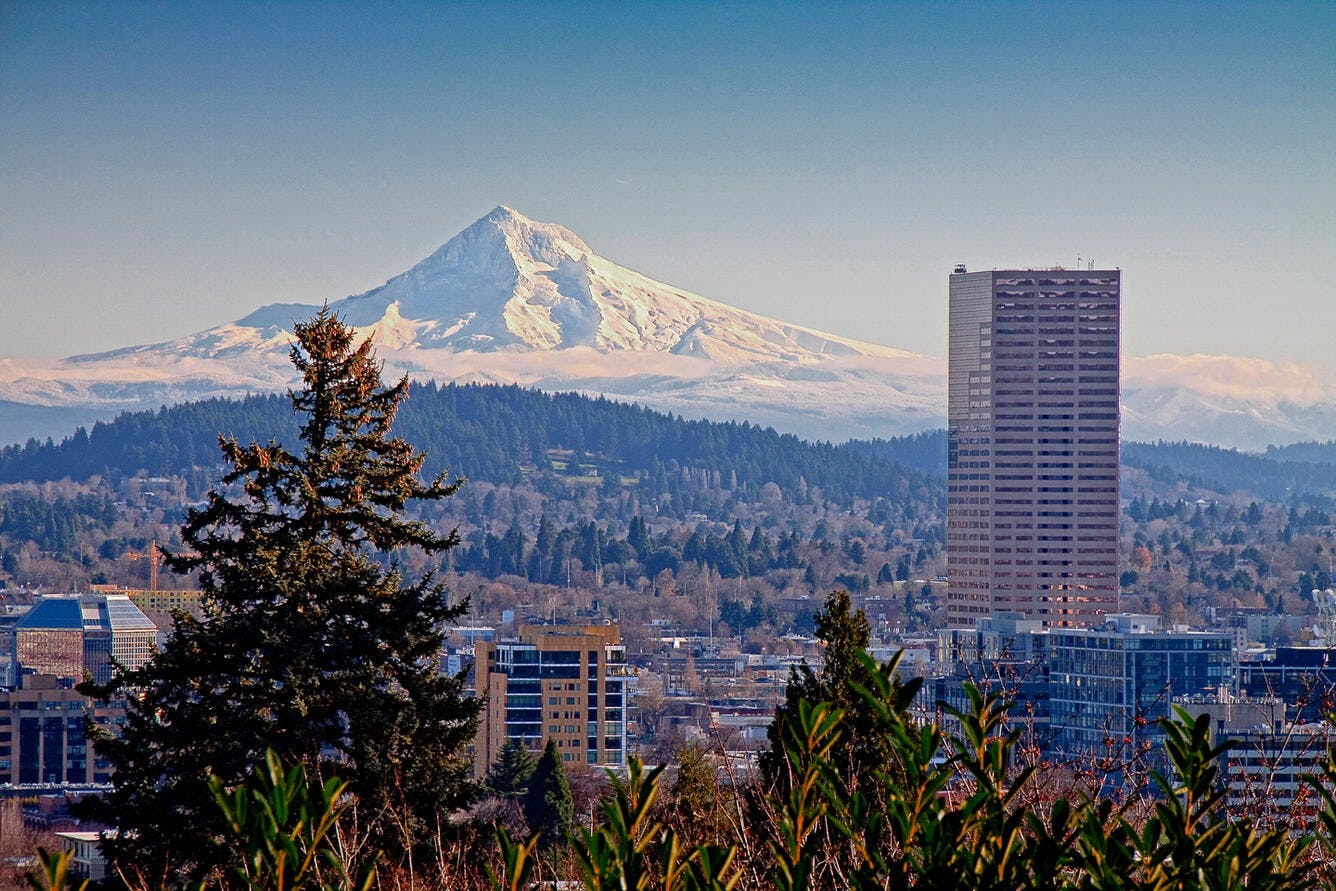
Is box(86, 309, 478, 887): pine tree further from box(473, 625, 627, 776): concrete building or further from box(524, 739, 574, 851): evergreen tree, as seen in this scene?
box(473, 625, 627, 776): concrete building

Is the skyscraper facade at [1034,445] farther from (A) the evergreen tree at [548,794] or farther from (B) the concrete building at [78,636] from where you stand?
(A) the evergreen tree at [548,794]

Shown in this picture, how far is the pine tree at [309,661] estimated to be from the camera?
12445 millimetres

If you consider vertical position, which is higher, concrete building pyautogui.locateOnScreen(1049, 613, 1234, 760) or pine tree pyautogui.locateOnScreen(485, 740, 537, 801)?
pine tree pyautogui.locateOnScreen(485, 740, 537, 801)

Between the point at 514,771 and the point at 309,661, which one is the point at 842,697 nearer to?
the point at 309,661

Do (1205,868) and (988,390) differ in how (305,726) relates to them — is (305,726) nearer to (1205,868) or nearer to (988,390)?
(1205,868)

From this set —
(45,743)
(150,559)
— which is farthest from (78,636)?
(150,559)

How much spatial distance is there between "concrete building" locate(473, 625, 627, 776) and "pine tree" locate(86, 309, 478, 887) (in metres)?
52.4

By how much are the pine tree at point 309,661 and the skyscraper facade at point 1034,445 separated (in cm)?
8772

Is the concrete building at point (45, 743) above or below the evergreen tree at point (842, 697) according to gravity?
below

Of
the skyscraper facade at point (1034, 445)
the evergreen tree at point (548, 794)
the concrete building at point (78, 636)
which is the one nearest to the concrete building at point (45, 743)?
the concrete building at point (78, 636)

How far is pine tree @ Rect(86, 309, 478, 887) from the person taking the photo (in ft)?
40.8

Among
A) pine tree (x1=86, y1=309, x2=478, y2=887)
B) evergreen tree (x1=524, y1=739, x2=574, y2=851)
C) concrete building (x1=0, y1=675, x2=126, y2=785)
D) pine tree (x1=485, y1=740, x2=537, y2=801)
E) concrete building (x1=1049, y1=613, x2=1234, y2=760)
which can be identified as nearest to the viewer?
pine tree (x1=86, y1=309, x2=478, y2=887)

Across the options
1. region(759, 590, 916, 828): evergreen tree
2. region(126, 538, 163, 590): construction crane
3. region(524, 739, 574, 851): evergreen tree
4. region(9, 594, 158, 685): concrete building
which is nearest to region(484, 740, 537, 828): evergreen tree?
region(524, 739, 574, 851): evergreen tree

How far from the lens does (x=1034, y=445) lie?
108 metres
